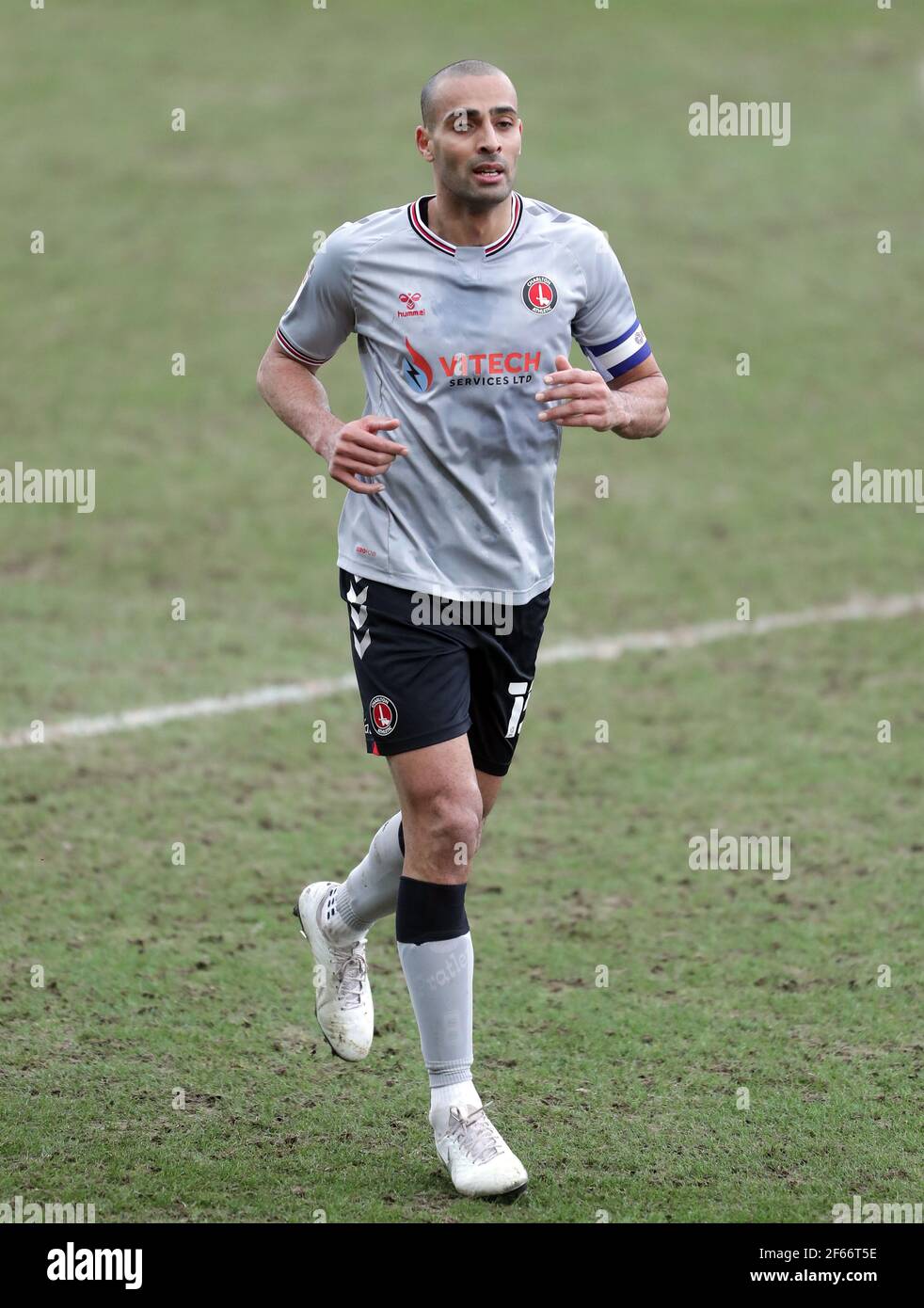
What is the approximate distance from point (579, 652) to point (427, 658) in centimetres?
460

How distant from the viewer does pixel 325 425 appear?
4410mm

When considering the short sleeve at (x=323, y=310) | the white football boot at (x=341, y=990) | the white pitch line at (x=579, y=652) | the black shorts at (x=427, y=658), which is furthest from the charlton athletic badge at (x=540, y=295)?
the white pitch line at (x=579, y=652)

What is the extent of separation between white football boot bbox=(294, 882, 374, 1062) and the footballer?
0.44 m

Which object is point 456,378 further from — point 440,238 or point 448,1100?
point 448,1100

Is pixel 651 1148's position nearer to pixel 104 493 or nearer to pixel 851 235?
pixel 104 493

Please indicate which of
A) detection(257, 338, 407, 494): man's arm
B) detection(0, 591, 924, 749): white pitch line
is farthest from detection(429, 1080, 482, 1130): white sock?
detection(0, 591, 924, 749): white pitch line

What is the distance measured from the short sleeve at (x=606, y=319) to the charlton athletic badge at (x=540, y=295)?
132mm

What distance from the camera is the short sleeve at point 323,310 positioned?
14.2ft

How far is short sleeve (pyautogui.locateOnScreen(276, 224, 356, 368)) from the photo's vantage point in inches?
171

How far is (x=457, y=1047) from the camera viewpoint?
13.9 feet

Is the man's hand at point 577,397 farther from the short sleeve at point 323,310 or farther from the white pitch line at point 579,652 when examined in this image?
the white pitch line at point 579,652

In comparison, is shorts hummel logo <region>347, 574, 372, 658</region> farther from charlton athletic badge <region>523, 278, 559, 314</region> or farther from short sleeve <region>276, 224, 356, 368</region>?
charlton athletic badge <region>523, 278, 559, 314</region>

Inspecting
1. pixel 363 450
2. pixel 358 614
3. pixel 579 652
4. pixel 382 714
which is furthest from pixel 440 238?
pixel 579 652
